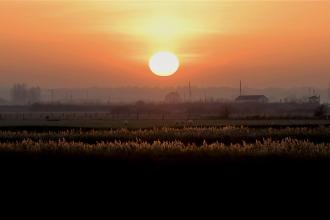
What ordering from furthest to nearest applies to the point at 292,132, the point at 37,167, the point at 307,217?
1. the point at 292,132
2. the point at 37,167
3. the point at 307,217

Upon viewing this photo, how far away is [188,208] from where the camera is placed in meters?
17.7

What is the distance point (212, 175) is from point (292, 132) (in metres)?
21.0

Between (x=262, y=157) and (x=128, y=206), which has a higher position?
(x=262, y=157)

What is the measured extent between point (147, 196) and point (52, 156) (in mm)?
3547

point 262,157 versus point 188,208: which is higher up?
point 262,157

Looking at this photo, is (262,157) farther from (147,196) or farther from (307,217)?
(147,196)

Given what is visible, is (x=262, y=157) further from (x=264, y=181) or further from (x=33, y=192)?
(x=33, y=192)

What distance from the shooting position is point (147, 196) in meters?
18.0

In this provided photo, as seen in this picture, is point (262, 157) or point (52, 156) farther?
point (52, 156)

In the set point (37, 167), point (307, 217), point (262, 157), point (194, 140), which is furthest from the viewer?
point (194, 140)

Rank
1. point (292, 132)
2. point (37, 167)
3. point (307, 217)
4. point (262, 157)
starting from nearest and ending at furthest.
A: point (307, 217) → point (262, 157) → point (37, 167) → point (292, 132)

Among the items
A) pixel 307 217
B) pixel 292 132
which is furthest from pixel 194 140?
pixel 307 217

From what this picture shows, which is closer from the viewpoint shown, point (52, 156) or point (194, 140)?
point (52, 156)

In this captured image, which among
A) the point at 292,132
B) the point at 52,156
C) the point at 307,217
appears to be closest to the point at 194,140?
the point at 292,132
